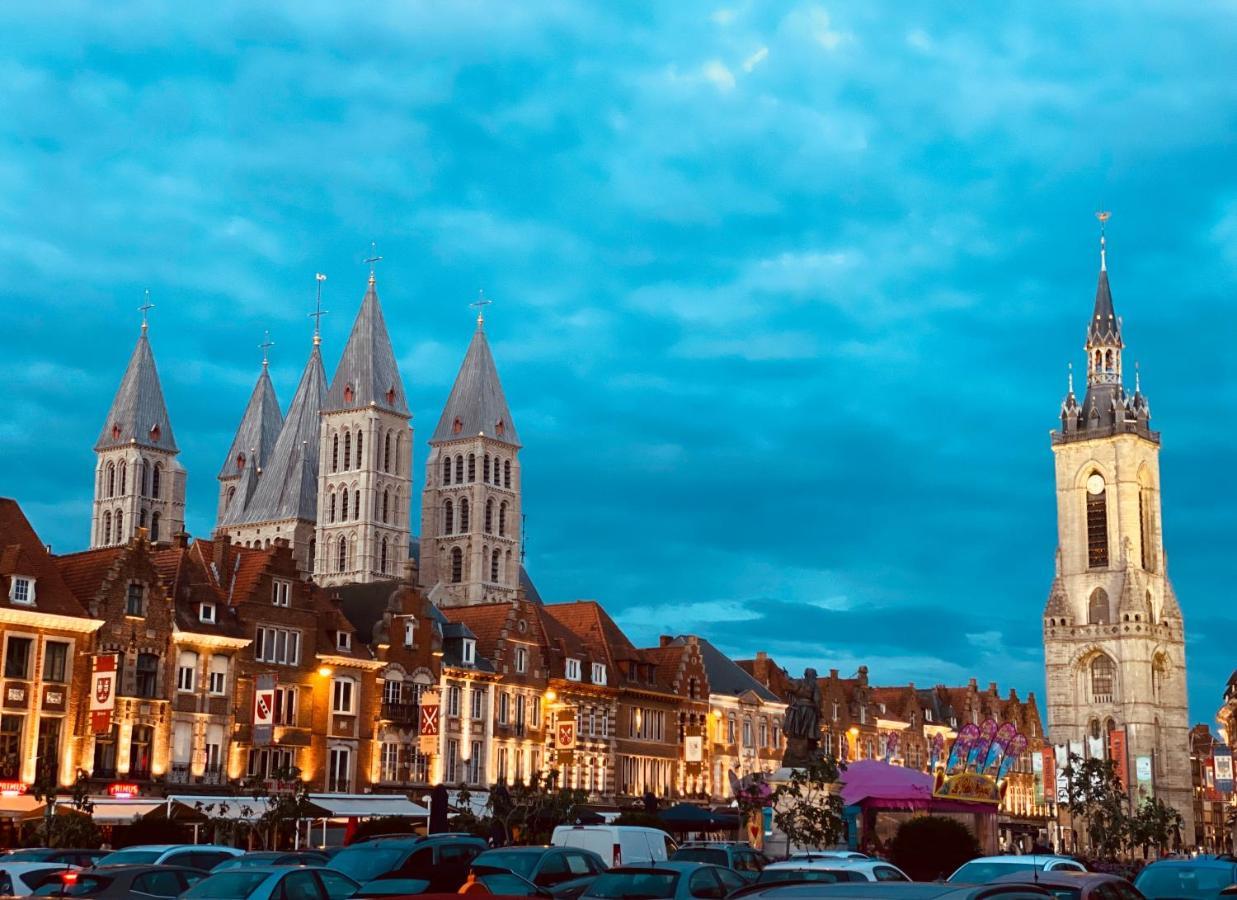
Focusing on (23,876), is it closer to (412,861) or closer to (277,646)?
(412,861)

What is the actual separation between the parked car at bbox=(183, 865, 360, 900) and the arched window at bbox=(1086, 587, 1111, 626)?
490ft

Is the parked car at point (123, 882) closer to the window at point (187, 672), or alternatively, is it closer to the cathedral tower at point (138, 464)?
the window at point (187, 672)

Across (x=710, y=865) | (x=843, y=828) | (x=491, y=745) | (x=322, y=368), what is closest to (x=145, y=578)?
(x=491, y=745)

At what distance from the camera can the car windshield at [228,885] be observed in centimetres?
2447

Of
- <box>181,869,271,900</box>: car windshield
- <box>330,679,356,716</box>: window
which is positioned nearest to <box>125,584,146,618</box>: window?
<box>330,679,356,716</box>: window

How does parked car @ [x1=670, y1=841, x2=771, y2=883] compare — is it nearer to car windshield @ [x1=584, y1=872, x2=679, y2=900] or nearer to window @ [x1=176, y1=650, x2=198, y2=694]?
Answer: car windshield @ [x1=584, y1=872, x2=679, y2=900]

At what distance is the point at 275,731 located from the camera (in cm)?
6762

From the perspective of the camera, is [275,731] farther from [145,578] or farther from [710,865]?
[710,865]

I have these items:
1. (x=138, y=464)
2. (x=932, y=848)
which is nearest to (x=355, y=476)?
(x=138, y=464)

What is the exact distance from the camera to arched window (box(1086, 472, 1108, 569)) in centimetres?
16900

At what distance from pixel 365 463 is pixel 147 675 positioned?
10443 centimetres

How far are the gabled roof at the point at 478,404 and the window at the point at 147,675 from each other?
11139 cm

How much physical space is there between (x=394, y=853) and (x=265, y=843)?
3193 centimetres

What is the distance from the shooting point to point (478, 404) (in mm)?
176750
